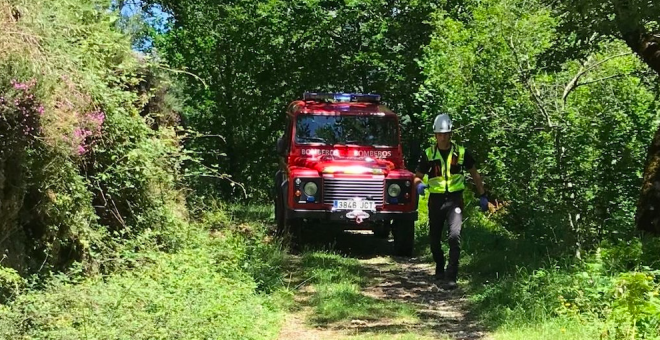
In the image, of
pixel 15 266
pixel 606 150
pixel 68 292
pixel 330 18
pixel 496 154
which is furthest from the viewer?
pixel 330 18

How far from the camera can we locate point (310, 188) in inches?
397

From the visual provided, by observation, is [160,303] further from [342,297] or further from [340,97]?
[340,97]

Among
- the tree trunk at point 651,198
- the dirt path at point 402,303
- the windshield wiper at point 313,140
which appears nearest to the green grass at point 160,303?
the dirt path at point 402,303

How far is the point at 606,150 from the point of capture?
29.2ft

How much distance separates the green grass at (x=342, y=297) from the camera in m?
6.92

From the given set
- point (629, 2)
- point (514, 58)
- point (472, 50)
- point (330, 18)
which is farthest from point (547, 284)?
point (330, 18)

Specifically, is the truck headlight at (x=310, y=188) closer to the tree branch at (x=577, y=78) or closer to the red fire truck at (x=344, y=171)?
the red fire truck at (x=344, y=171)

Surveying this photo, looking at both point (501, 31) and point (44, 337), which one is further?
point (501, 31)

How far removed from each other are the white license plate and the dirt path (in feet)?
2.52

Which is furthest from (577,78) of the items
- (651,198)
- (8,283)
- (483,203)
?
(8,283)

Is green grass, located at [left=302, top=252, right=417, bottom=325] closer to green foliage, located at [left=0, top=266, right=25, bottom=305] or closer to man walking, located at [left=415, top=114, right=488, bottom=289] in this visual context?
man walking, located at [left=415, top=114, right=488, bottom=289]

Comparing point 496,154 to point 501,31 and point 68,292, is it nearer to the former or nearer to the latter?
point 501,31

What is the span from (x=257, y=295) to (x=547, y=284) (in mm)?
2815

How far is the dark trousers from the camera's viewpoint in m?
7.95
